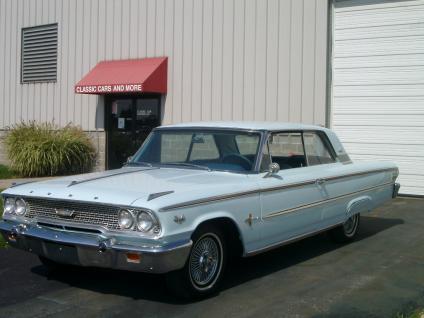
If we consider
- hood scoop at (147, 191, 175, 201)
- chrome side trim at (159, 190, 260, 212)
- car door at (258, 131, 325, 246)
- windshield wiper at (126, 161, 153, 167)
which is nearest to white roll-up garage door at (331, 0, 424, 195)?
car door at (258, 131, 325, 246)

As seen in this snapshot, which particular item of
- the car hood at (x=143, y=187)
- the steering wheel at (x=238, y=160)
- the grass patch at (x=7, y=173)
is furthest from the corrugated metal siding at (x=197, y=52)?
the car hood at (x=143, y=187)

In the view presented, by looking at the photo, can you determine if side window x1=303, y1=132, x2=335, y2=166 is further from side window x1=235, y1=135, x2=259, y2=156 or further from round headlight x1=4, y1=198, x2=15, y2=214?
round headlight x1=4, y1=198, x2=15, y2=214

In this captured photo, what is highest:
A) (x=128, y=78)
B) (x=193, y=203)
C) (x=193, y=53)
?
(x=193, y=53)

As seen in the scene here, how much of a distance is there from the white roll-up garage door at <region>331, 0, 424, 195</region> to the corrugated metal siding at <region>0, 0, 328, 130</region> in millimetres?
472

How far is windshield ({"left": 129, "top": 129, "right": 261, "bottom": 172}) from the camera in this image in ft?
19.9

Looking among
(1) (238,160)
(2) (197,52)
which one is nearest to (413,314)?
(1) (238,160)

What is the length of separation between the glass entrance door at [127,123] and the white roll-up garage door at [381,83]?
4.79 metres

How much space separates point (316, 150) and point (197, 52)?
7385mm


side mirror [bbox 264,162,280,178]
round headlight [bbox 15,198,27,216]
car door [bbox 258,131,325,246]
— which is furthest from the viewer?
side mirror [bbox 264,162,280,178]

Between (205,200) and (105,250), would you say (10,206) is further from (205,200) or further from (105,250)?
(205,200)

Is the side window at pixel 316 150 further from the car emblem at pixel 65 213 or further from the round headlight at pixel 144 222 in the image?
the car emblem at pixel 65 213

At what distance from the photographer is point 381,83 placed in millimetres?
11852

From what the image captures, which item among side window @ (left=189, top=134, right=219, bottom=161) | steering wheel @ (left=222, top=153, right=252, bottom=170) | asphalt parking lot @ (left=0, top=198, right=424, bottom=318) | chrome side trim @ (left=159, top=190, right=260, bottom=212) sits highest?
side window @ (left=189, top=134, right=219, bottom=161)

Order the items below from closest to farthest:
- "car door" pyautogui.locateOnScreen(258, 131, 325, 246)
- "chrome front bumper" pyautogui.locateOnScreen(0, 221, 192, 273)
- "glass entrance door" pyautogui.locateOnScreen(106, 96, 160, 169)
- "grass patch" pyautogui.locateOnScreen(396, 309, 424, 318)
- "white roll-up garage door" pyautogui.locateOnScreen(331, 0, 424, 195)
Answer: "chrome front bumper" pyautogui.locateOnScreen(0, 221, 192, 273) → "grass patch" pyautogui.locateOnScreen(396, 309, 424, 318) → "car door" pyautogui.locateOnScreen(258, 131, 325, 246) → "white roll-up garage door" pyautogui.locateOnScreen(331, 0, 424, 195) → "glass entrance door" pyautogui.locateOnScreen(106, 96, 160, 169)
